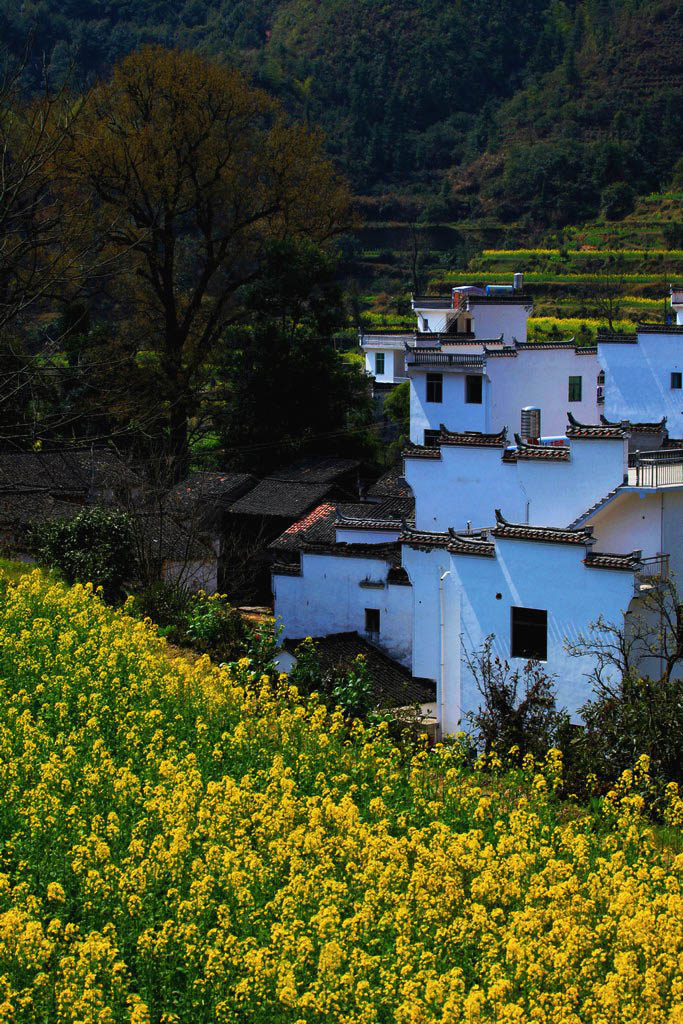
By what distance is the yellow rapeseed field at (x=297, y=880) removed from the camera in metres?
7.11

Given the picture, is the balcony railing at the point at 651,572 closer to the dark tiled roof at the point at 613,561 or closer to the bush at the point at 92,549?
the dark tiled roof at the point at 613,561

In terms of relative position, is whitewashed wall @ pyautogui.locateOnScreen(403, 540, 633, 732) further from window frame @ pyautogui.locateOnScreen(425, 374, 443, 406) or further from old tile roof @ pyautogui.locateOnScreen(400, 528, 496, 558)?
window frame @ pyautogui.locateOnScreen(425, 374, 443, 406)

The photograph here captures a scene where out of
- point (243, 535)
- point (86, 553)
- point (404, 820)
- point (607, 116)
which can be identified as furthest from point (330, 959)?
point (607, 116)

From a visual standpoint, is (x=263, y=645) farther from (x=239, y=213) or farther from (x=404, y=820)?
(x=239, y=213)

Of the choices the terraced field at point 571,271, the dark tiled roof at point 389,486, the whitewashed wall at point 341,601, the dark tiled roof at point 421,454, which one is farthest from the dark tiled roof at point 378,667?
the terraced field at point 571,271

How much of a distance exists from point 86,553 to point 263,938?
13016mm

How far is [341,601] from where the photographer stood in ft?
78.8

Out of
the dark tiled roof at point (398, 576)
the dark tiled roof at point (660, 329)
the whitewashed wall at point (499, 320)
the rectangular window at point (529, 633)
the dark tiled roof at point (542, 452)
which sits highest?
the whitewashed wall at point (499, 320)

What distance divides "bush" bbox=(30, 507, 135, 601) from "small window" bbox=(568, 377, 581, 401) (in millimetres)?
12653

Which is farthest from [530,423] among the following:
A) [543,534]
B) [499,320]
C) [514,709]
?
[499,320]

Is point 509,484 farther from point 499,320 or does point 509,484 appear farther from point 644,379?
point 499,320

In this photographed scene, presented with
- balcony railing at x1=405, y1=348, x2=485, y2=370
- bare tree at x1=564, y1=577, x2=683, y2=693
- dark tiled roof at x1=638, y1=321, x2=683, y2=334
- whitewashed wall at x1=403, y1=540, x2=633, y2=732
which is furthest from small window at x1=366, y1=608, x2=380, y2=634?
balcony railing at x1=405, y1=348, x2=485, y2=370

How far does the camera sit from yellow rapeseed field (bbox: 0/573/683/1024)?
23.3 ft

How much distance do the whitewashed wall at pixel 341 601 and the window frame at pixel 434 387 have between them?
10.7 m
